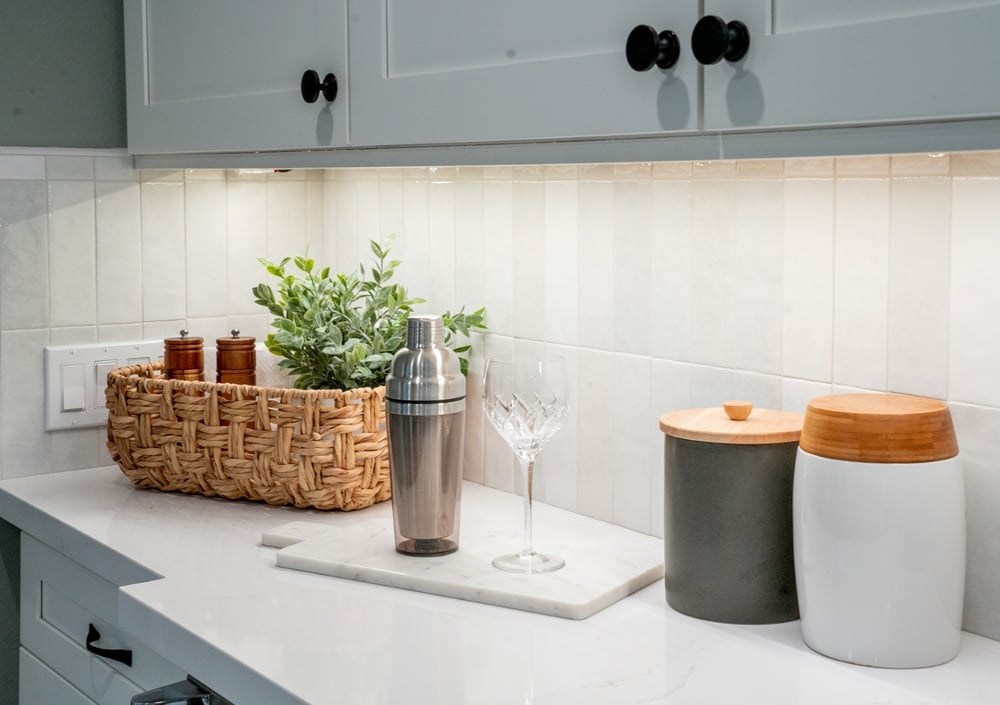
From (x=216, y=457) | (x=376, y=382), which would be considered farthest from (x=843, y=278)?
(x=216, y=457)

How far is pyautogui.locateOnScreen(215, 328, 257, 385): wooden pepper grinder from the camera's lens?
1740mm

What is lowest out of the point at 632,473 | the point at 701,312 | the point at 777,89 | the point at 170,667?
the point at 170,667

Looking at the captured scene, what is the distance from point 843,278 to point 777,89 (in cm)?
38

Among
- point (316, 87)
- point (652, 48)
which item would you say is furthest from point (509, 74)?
point (316, 87)

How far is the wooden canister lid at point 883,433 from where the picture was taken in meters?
1.01

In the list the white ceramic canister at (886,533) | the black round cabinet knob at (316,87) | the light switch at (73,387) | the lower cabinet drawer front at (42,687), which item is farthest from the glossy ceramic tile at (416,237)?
the white ceramic canister at (886,533)

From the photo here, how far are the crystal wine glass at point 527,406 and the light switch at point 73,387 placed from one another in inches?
32.1

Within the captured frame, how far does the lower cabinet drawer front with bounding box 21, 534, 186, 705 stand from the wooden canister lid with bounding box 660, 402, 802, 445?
641 mm

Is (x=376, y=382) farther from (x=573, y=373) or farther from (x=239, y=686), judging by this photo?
(x=239, y=686)

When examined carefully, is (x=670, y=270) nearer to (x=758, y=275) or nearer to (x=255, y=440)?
(x=758, y=275)

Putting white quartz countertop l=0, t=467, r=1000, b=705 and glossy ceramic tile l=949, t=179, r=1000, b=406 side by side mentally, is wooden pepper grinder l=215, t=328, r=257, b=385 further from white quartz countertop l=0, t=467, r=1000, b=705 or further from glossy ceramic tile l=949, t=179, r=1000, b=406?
glossy ceramic tile l=949, t=179, r=1000, b=406

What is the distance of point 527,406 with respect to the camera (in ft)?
4.23

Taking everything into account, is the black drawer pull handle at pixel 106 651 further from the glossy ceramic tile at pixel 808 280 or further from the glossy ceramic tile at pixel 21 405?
the glossy ceramic tile at pixel 808 280

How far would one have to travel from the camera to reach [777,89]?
884 mm
